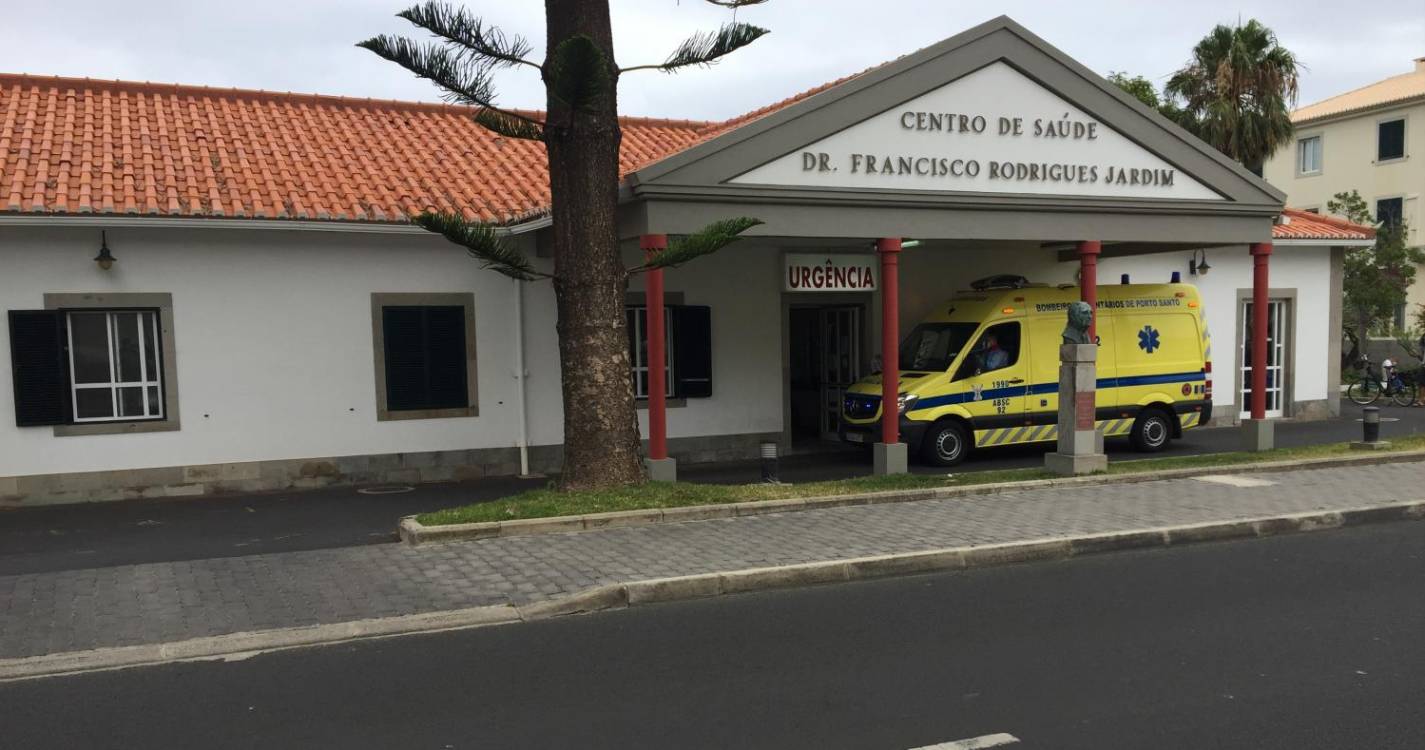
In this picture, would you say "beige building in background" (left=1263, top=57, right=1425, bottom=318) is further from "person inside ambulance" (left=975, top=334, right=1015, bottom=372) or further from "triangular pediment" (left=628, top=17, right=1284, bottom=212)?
"person inside ambulance" (left=975, top=334, right=1015, bottom=372)

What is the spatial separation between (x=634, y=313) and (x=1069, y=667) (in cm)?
950

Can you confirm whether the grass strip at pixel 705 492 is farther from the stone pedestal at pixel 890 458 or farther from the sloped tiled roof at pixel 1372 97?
the sloped tiled roof at pixel 1372 97

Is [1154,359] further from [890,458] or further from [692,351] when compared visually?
[692,351]

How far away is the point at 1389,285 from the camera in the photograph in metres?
28.1

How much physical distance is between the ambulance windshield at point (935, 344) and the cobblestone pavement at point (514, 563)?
354 centimetres

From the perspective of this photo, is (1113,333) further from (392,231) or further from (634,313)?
(392,231)

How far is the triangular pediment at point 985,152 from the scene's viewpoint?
446 inches

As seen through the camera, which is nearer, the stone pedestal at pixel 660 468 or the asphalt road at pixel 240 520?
the asphalt road at pixel 240 520

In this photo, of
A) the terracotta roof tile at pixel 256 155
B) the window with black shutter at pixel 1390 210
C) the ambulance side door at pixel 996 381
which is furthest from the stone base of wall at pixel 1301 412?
the window with black shutter at pixel 1390 210

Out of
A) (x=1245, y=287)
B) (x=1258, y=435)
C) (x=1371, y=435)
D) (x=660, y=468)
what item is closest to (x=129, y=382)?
(x=660, y=468)

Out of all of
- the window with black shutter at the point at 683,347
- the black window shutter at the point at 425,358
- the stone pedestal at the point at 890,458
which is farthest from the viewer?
the window with black shutter at the point at 683,347

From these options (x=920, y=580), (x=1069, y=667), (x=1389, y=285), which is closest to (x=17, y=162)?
(x=920, y=580)

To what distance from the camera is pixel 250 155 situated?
505 inches

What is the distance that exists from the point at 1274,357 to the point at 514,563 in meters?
15.9
